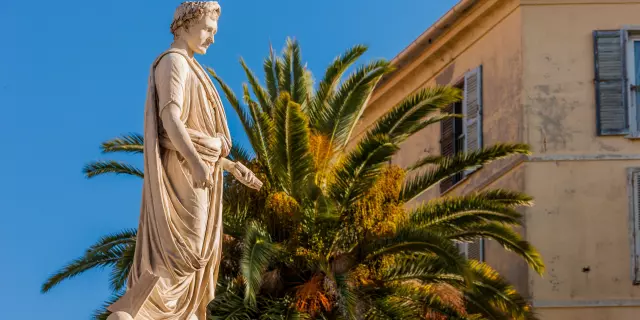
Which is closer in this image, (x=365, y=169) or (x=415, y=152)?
(x=365, y=169)

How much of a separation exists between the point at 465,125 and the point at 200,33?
2024cm

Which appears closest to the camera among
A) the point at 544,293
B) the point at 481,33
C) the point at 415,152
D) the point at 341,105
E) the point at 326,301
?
the point at 326,301

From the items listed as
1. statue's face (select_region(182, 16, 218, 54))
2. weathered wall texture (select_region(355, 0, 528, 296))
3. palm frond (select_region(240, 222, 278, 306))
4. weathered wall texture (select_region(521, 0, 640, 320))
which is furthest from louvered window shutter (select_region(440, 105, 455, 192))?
statue's face (select_region(182, 16, 218, 54))

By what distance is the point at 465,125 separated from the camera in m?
31.0

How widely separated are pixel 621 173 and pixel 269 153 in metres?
7.46

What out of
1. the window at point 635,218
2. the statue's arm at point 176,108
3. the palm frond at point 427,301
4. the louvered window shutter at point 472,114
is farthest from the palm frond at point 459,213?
the statue's arm at point 176,108

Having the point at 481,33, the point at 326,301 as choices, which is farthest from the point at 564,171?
the point at 326,301

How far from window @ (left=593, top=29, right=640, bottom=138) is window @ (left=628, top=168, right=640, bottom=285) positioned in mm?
806

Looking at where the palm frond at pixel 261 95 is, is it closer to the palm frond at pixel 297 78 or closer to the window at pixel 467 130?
the palm frond at pixel 297 78

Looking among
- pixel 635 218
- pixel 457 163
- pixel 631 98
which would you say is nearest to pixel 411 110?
pixel 457 163

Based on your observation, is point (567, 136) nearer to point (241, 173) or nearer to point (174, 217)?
point (241, 173)

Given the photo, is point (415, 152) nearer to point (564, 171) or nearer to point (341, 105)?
point (564, 171)

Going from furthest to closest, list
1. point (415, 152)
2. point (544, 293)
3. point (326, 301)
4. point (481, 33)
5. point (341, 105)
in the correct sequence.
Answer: point (415, 152) < point (481, 33) < point (544, 293) < point (341, 105) < point (326, 301)

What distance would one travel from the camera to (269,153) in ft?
79.4
